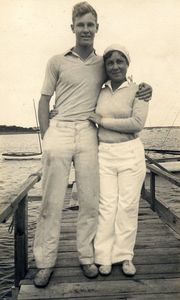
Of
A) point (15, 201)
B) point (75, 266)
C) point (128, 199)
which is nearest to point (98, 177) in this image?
point (128, 199)

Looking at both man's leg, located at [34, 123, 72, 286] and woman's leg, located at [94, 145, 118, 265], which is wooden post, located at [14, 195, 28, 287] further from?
woman's leg, located at [94, 145, 118, 265]

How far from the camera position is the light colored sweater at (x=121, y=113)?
2.11 meters

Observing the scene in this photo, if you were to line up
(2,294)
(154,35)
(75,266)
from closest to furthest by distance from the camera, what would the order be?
(75,266) → (154,35) → (2,294)

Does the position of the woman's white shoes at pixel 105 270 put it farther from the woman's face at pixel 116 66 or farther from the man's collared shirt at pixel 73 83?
the woman's face at pixel 116 66

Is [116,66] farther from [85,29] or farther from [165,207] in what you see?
[165,207]

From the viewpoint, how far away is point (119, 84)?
88.9 inches

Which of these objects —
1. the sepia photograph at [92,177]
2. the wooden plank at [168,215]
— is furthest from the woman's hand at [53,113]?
the wooden plank at [168,215]

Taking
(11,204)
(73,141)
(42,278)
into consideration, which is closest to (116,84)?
(73,141)

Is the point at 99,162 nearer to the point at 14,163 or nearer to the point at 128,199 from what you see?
the point at 128,199

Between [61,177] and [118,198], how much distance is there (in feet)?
1.64

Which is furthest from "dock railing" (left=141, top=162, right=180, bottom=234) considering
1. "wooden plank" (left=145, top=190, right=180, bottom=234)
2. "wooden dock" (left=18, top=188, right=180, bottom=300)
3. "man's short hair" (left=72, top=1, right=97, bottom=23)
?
"man's short hair" (left=72, top=1, right=97, bottom=23)

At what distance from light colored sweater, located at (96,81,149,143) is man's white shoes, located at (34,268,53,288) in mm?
1094

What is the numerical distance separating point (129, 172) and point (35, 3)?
6.26 ft

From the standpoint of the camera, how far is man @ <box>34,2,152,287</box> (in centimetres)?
213
